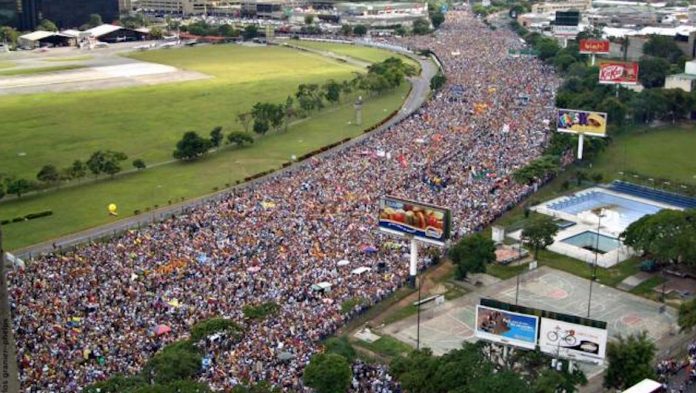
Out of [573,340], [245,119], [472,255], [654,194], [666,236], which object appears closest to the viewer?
[573,340]

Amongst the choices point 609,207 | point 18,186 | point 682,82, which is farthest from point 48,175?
point 682,82

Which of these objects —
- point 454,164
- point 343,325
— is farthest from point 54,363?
point 454,164

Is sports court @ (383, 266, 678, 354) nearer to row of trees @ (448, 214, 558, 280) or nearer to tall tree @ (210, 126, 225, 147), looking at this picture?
row of trees @ (448, 214, 558, 280)

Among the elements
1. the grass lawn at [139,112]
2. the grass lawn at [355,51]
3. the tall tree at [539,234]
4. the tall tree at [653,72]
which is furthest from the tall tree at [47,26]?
the tall tree at [539,234]

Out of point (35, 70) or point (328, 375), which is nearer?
point (328, 375)

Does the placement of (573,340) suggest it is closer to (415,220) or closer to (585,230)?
(415,220)

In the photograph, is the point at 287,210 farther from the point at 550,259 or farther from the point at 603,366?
the point at 603,366

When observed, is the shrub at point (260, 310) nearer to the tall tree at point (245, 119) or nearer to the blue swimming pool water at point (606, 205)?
the blue swimming pool water at point (606, 205)

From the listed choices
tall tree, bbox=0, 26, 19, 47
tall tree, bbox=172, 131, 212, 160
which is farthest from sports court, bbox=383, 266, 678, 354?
tall tree, bbox=0, 26, 19, 47
